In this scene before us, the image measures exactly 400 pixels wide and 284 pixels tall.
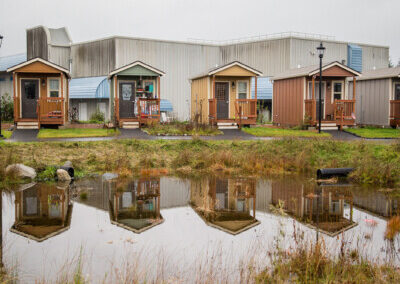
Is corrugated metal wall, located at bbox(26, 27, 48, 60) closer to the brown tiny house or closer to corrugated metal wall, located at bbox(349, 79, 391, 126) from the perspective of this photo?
the brown tiny house

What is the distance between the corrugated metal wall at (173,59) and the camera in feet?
134

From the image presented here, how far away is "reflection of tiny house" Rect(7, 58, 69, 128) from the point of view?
25.1 meters

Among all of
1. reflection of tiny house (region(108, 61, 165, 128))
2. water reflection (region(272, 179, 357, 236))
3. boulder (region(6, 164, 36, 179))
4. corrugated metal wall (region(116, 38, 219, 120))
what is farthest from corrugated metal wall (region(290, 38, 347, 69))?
boulder (region(6, 164, 36, 179))

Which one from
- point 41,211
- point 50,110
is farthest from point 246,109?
point 41,211

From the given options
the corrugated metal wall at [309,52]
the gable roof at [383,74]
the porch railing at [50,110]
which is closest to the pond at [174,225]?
the porch railing at [50,110]

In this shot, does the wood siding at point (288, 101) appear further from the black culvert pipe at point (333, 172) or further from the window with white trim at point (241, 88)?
the black culvert pipe at point (333, 172)

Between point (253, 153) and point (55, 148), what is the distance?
662 centimetres

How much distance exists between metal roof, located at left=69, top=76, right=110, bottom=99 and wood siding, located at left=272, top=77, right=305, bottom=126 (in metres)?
14.9

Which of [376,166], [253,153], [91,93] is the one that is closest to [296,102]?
[253,153]

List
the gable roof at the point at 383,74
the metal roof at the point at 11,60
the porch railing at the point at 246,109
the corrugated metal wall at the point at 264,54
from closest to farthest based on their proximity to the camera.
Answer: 1. the porch railing at the point at 246,109
2. the gable roof at the point at 383,74
3. the corrugated metal wall at the point at 264,54
4. the metal roof at the point at 11,60

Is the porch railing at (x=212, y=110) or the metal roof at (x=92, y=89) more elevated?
the metal roof at (x=92, y=89)

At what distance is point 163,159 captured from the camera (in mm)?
15641

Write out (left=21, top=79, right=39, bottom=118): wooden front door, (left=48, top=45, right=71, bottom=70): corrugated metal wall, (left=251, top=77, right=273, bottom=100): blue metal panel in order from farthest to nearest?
(left=48, top=45, right=71, bottom=70): corrugated metal wall < (left=251, top=77, right=273, bottom=100): blue metal panel < (left=21, top=79, right=39, bottom=118): wooden front door

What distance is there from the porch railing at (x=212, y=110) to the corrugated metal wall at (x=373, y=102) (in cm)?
1000
